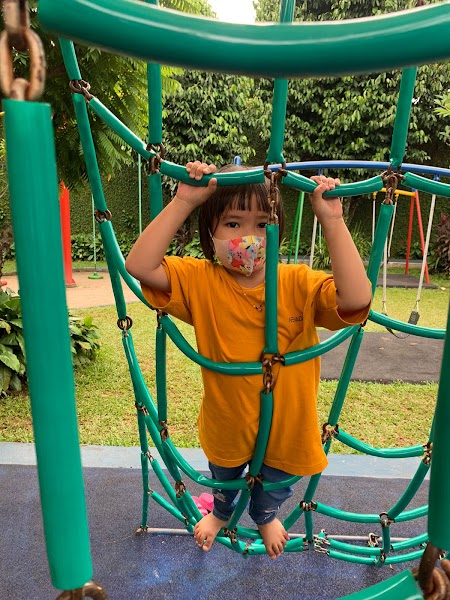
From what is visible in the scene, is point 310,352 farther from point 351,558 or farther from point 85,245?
point 85,245

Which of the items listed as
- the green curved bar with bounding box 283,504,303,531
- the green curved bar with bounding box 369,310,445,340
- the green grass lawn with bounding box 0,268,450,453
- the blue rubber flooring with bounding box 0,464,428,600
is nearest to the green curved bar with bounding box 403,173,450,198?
the green curved bar with bounding box 369,310,445,340

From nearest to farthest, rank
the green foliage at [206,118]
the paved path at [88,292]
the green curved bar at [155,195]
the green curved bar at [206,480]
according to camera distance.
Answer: the green curved bar at [155,195]
the green curved bar at [206,480]
the paved path at [88,292]
the green foliage at [206,118]

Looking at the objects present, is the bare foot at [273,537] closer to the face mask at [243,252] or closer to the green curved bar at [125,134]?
the face mask at [243,252]

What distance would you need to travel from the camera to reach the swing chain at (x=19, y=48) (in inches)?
13.7

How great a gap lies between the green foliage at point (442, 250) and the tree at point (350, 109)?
44.5 inches

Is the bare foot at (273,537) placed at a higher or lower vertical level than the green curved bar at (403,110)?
lower

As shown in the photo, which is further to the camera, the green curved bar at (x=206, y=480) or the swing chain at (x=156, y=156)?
the green curved bar at (x=206, y=480)

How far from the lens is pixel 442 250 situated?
8.12 meters

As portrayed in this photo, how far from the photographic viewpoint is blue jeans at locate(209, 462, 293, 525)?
115cm

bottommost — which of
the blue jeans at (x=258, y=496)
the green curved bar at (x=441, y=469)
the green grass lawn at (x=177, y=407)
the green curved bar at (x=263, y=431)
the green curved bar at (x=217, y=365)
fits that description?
the green grass lawn at (x=177, y=407)

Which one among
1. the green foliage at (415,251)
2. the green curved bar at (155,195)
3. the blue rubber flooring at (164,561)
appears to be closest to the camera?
the green curved bar at (155,195)

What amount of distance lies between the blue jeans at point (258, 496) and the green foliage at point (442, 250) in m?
7.59

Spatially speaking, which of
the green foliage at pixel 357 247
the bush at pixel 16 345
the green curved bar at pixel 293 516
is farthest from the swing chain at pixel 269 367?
the green foliage at pixel 357 247

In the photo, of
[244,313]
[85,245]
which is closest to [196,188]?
[244,313]
